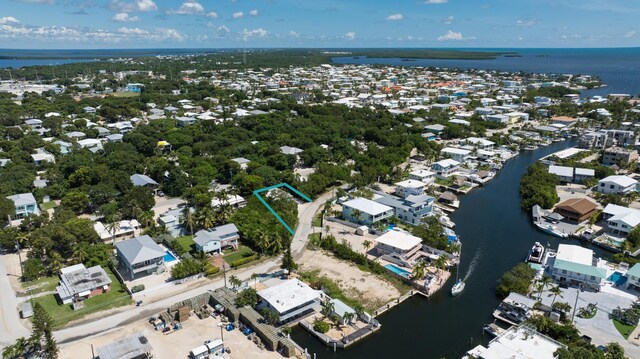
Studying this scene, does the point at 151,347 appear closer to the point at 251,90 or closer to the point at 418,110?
the point at 418,110

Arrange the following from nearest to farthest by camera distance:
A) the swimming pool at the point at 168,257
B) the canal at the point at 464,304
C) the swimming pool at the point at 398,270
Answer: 1. the canal at the point at 464,304
2. the swimming pool at the point at 398,270
3. the swimming pool at the point at 168,257

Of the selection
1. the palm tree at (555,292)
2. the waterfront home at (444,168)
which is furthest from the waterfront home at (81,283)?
the waterfront home at (444,168)

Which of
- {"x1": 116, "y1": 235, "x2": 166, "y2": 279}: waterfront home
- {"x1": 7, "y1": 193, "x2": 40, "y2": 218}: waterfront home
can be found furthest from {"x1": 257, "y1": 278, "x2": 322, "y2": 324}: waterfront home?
{"x1": 7, "y1": 193, "x2": 40, "y2": 218}: waterfront home

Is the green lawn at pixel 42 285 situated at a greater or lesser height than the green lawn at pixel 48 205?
lesser

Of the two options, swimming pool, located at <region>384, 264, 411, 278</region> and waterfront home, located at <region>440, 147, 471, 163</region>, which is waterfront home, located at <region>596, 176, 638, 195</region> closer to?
waterfront home, located at <region>440, 147, 471, 163</region>

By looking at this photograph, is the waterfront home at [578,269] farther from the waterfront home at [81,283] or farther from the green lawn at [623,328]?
the waterfront home at [81,283]

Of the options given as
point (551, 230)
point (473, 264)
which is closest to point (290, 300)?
point (473, 264)
